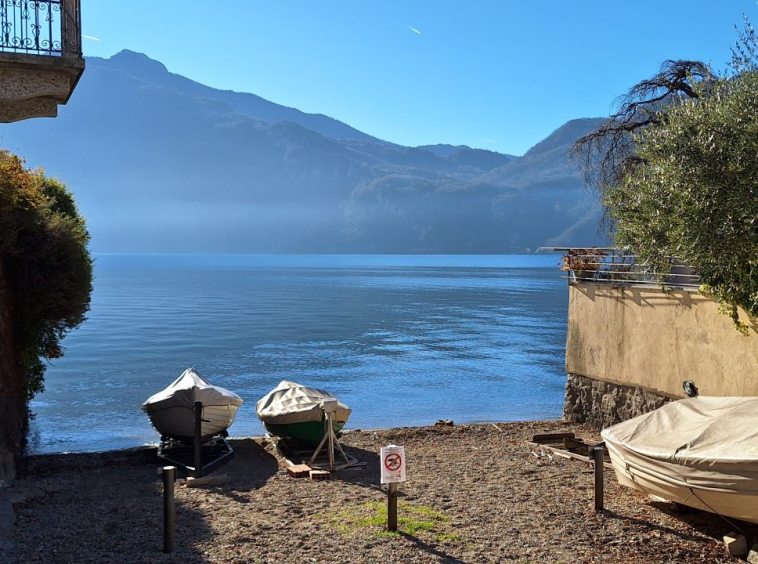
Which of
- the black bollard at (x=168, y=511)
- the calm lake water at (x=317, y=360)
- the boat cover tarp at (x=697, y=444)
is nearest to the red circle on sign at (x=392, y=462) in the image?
the black bollard at (x=168, y=511)

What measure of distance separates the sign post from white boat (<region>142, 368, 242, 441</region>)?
24.6ft

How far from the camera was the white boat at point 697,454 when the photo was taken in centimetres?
855

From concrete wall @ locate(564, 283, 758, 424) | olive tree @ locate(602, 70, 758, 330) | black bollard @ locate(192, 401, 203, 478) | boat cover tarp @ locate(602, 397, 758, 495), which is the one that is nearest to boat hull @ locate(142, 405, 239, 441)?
black bollard @ locate(192, 401, 203, 478)

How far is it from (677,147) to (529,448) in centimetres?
724

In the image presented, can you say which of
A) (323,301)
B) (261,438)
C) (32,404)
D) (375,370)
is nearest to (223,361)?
(375,370)

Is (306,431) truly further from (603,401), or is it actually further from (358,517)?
(603,401)

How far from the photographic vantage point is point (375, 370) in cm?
3762

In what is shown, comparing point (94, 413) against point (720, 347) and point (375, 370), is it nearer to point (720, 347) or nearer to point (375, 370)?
point (375, 370)

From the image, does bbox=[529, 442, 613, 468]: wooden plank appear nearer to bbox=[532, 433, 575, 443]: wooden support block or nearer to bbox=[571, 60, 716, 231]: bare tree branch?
bbox=[532, 433, 575, 443]: wooden support block

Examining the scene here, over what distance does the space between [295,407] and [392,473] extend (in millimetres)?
6212

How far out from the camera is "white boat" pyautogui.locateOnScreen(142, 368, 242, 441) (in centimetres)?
1566

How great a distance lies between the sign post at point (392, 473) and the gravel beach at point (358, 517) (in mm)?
229

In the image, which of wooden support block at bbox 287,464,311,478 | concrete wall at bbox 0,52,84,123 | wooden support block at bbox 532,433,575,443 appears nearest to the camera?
concrete wall at bbox 0,52,84,123

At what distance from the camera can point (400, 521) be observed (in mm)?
9742
